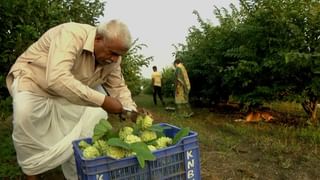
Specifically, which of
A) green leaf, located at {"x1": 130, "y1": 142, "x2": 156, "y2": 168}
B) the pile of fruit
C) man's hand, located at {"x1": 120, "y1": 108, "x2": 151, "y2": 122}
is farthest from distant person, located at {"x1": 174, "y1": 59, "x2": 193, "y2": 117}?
green leaf, located at {"x1": 130, "y1": 142, "x2": 156, "y2": 168}

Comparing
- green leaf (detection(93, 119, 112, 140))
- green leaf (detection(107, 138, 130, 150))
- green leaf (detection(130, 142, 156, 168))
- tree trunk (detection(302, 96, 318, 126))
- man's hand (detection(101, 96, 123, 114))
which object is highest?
man's hand (detection(101, 96, 123, 114))

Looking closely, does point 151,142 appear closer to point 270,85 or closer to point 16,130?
point 16,130

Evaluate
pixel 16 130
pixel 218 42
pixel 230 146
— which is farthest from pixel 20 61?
pixel 218 42

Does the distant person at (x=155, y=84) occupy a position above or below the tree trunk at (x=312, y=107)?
above

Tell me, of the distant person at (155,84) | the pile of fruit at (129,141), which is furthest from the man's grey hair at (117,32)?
the distant person at (155,84)

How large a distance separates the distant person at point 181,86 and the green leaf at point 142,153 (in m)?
8.65

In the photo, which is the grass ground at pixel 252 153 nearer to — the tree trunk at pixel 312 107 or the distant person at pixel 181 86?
the tree trunk at pixel 312 107

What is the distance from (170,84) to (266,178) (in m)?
11.5

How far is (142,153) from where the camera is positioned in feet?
6.76

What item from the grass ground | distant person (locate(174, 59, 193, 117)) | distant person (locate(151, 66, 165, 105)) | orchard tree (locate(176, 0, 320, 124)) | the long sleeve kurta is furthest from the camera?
distant person (locate(151, 66, 165, 105))

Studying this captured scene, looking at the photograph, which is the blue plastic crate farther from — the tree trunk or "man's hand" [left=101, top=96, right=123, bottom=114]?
the tree trunk

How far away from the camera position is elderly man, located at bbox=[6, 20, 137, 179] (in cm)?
255

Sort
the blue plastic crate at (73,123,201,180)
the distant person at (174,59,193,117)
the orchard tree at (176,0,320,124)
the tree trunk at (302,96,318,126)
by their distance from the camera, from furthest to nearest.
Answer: the distant person at (174,59,193,117)
the tree trunk at (302,96,318,126)
the orchard tree at (176,0,320,124)
the blue plastic crate at (73,123,201,180)

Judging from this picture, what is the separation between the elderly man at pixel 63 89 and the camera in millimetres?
2549
